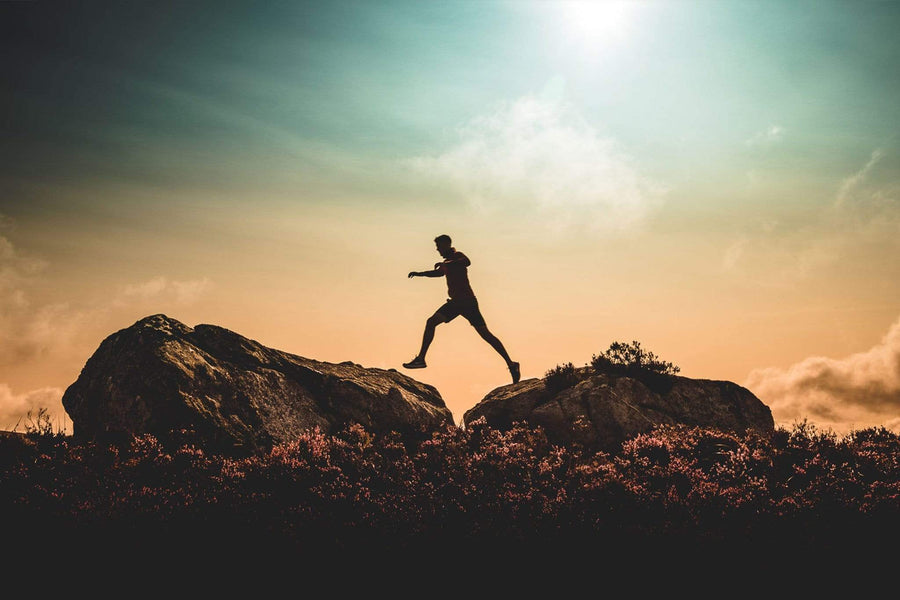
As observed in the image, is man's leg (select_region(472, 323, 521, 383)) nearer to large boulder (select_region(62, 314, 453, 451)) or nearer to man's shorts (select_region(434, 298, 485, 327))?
man's shorts (select_region(434, 298, 485, 327))

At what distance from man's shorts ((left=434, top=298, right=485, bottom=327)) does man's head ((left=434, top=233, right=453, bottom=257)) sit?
1.21 m

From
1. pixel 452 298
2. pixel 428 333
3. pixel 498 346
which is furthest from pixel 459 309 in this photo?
pixel 498 346

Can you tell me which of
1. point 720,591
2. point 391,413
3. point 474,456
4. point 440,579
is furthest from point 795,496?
point 391,413

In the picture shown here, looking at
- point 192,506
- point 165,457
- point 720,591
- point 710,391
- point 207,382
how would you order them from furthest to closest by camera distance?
point 710,391 → point 207,382 → point 165,457 → point 192,506 → point 720,591

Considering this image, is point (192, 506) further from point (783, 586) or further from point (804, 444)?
point (804, 444)

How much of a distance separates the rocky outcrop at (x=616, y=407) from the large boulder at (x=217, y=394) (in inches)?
84.9

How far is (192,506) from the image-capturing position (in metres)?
7.99

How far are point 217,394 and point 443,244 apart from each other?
6.31 meters

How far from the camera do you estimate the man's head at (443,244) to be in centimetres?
1388

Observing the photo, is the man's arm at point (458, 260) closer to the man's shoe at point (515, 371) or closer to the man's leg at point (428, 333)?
A: the man's leg at point (428, 333)

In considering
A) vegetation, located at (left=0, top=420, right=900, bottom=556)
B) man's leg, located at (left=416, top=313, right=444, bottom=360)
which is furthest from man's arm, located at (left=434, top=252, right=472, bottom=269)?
vegetation, located at (left=0, top=420, right=900, bottom=556)

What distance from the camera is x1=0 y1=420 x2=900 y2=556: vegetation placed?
7.34 m

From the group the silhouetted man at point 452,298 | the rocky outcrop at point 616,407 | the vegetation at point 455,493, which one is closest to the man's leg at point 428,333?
the silhouetted man at point 452,298

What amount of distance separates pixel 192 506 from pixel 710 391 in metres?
12.5
